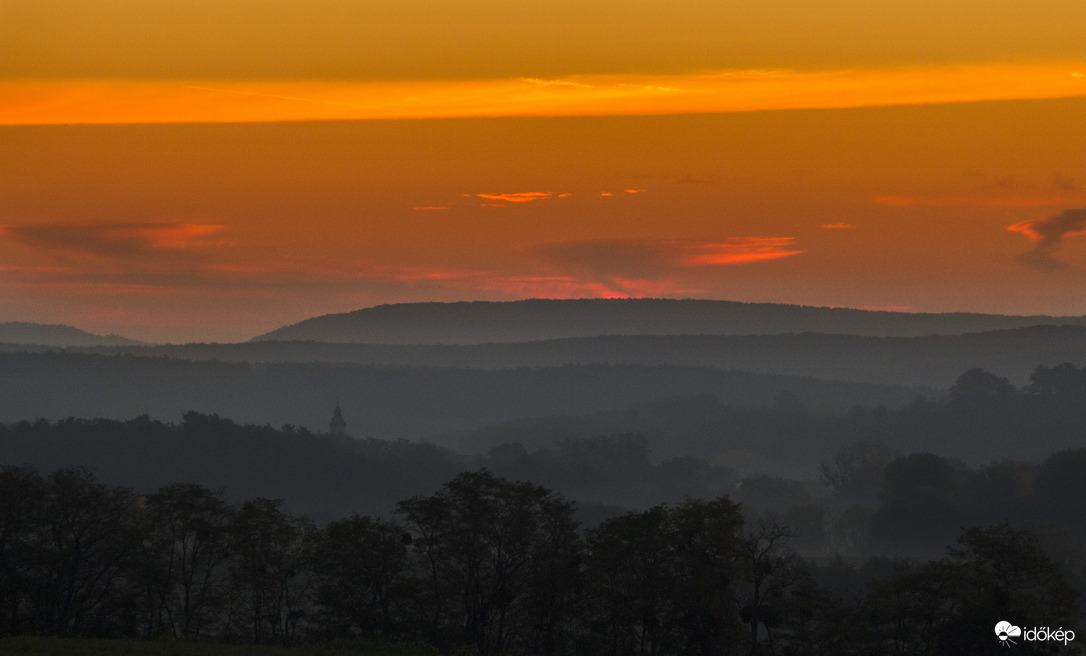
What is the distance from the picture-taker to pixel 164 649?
77.0 metres

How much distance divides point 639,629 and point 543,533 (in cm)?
1147

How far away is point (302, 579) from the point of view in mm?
150125

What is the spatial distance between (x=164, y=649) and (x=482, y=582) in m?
28.9

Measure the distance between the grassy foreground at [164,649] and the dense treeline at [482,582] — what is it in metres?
7.01

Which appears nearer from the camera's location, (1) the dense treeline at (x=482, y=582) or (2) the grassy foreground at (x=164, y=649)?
(2) the grassy foreground at (x=164, y=649)

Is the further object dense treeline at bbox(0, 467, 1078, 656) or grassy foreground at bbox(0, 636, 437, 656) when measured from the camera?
dense treeline at bbox(0, 467, 1078, 656)

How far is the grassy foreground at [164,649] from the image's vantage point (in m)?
73.0

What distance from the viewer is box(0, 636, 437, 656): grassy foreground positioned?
7300cm

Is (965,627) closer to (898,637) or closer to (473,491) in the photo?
(898,637)

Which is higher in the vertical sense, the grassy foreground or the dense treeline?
the dense treeline

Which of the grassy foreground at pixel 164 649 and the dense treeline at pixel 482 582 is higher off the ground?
the dense treeline at pixel 482 582

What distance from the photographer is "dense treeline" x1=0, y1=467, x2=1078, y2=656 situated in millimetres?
91000

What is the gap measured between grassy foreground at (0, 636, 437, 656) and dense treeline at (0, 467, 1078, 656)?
701 centimetres

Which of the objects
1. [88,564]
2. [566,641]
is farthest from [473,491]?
[88,564]
